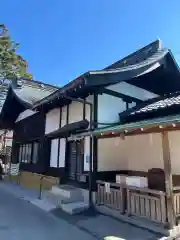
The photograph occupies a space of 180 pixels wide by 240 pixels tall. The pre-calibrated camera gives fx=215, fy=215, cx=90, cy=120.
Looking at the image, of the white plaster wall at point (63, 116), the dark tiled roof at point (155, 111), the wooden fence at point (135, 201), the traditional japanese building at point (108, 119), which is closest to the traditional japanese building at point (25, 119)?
the traditional japanese building at point (108, 119)

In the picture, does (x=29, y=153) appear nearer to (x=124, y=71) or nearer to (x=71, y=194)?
(x=71, y=194)

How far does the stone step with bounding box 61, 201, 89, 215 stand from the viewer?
5887mm

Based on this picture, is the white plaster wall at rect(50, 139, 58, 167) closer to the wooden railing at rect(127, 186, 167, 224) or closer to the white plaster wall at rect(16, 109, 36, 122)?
the white plaster wall at rect(16, 109, 36, 122)

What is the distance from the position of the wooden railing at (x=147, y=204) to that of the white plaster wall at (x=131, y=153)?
69.7 inches

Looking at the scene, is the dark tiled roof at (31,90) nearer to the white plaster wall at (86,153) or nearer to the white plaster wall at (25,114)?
the white plaster wall at (25,114)

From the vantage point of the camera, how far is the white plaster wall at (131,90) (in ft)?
24.8

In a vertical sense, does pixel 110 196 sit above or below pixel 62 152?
below

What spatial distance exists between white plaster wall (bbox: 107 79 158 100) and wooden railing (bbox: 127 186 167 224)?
361 centimetres

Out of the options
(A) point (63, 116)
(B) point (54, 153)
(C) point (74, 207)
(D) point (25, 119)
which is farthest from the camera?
(D) point (25, 119)

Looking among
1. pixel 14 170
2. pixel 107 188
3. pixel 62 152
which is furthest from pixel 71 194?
pixel 14 170

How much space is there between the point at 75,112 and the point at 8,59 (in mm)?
11469

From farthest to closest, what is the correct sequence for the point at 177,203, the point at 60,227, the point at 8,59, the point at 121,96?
1. the point at 8,59
2. the point at 121,96
3. the point at 60,227
4. the point at 177,203

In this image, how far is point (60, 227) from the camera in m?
4.93

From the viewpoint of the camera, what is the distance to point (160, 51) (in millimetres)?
7547
